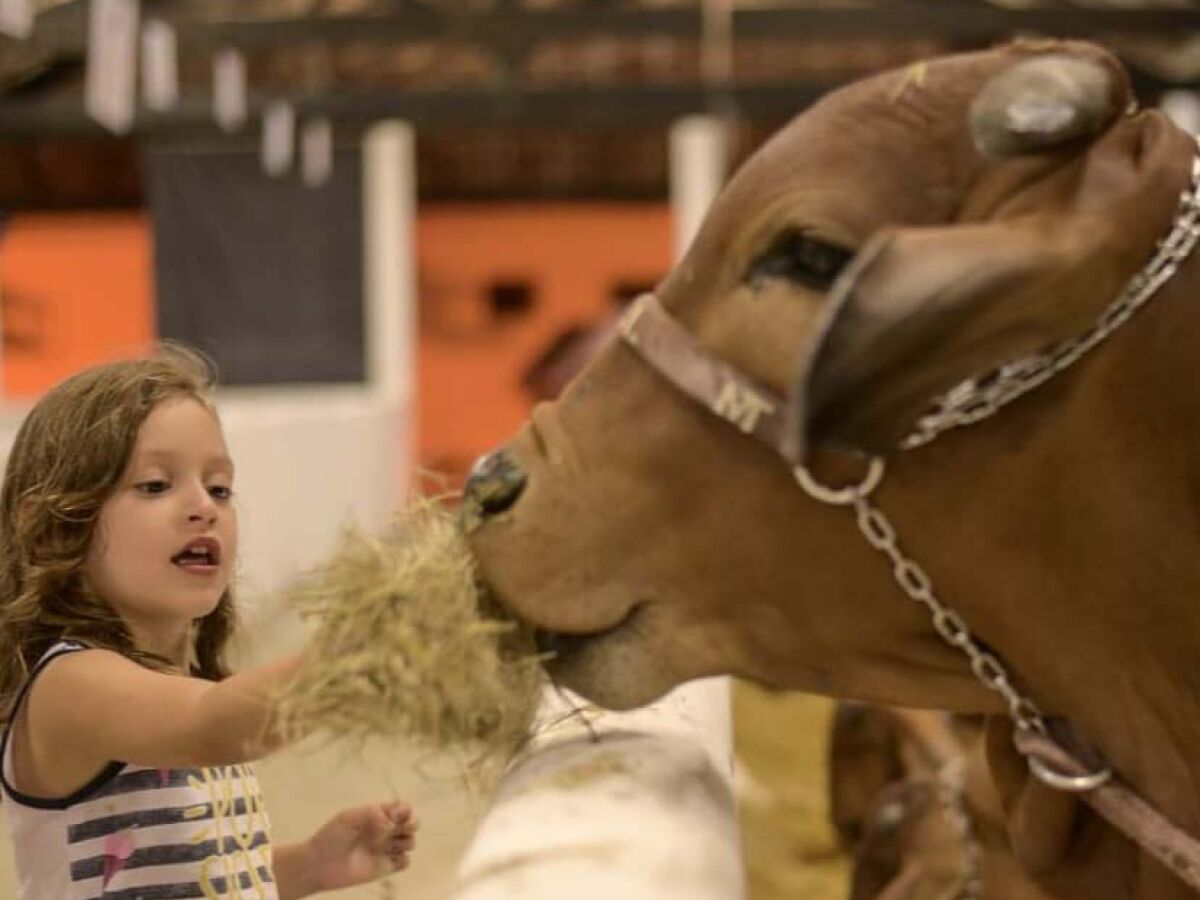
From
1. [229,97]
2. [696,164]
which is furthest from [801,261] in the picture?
[696,164]

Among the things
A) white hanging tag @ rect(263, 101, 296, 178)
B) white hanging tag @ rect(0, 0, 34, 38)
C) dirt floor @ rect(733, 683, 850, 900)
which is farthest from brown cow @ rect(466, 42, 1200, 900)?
white hanging tag @ rect(263, 101, 296, 178)

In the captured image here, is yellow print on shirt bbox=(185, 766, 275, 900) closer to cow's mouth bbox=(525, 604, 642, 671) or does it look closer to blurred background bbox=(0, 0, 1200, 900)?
cow's mouth bbox=(525, 604, 642, 671)

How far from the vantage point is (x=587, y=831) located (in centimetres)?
101

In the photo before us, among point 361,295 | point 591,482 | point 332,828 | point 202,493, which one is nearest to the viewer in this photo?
point 591,482

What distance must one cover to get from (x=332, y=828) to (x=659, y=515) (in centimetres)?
48

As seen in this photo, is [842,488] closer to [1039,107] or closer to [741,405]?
[741,405]

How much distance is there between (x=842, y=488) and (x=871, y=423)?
0.10 m

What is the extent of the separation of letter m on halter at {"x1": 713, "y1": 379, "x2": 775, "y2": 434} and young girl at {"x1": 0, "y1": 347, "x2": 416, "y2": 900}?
0.44 metres

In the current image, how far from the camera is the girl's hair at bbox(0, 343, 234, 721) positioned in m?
1.41

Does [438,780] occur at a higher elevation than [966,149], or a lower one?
lower

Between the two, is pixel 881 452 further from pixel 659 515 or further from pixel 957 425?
pixel 659 515

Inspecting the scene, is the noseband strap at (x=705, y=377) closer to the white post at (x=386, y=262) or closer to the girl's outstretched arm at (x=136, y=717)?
the girl's outstretched arm at (x=136, y=717)

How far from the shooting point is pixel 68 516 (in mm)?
A: 1412

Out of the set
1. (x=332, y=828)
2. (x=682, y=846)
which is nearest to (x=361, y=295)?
(x=332, y=828)
